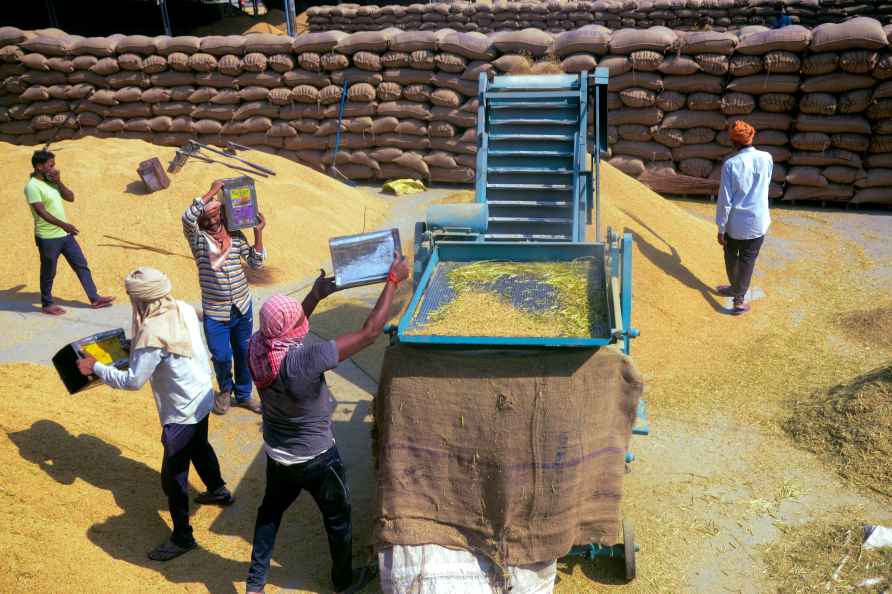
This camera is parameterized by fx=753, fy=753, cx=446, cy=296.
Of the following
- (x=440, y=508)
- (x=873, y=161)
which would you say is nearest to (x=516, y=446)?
(x=440, y=508)

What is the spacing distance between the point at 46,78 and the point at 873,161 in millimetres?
13356

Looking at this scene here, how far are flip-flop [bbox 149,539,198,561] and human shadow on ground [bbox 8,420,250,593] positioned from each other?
3 centimetres

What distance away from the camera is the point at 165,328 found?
3947mm

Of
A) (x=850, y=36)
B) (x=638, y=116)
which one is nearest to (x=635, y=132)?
(x=638, y=116)

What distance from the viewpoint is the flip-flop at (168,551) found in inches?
161

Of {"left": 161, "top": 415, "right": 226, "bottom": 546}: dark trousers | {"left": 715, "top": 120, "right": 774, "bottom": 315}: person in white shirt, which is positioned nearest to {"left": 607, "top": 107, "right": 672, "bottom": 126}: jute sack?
{"left": 715, "top": 120, "right": 774, "bottom": 315}: person in white shirt

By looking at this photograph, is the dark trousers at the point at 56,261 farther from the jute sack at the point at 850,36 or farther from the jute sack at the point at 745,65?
the jute sack at the point at 850,36

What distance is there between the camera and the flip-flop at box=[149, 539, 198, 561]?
4102 millimetres

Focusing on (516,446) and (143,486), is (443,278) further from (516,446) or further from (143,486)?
(143,486)

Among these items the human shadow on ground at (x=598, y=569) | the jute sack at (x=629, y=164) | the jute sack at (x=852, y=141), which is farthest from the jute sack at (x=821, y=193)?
the human shadow on ground at (x=598, y=569)

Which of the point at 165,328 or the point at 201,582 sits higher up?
the point at 165,328

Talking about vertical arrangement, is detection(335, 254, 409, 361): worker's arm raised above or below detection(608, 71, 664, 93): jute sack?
below

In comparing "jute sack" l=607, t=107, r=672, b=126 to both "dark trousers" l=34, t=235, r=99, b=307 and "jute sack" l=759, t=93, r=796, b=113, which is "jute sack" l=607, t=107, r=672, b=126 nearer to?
"jute sack" l=759, t=93, r=796, b=113

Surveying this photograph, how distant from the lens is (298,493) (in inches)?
147
